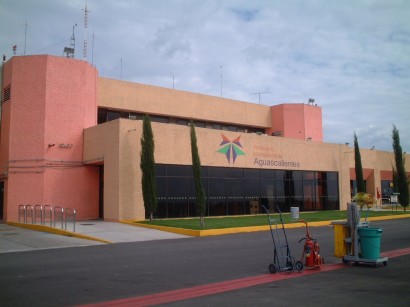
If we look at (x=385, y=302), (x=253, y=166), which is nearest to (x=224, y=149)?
(x=253, y=166)

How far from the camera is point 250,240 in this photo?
59.4 ft

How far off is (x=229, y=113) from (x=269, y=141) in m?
6.19

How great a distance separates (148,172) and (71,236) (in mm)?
6146

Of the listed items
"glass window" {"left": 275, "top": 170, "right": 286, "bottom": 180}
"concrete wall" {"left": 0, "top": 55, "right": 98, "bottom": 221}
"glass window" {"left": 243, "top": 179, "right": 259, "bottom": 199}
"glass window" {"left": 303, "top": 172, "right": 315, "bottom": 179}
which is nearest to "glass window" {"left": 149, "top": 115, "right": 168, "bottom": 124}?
"concrete wall" {"left": 0, "top": 55, "right": 98, "bottom": 221}

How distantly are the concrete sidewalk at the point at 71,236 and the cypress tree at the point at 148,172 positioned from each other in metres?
1.78

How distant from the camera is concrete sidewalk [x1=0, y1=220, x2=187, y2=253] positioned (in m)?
17.4

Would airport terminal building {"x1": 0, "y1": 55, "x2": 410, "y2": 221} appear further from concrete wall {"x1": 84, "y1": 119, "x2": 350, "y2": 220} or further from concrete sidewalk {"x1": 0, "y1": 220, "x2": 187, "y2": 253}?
concrete sidewalk {"x1": 0, "y1": 220, "x2": 187, "y2": 253}

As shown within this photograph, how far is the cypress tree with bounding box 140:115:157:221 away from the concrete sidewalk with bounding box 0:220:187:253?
→ 178cm

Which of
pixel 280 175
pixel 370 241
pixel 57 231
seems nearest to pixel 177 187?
pixel 57 231

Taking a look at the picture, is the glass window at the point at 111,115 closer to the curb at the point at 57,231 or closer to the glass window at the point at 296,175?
the curb at the point at 57,231

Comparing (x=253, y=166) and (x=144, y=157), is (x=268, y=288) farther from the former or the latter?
(x=253, y=166)

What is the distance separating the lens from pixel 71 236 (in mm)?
20047

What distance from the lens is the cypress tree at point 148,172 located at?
24734 millimetres

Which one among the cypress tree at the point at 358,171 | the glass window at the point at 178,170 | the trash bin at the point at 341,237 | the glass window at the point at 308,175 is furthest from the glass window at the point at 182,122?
the trash bin at the point at 341,237
